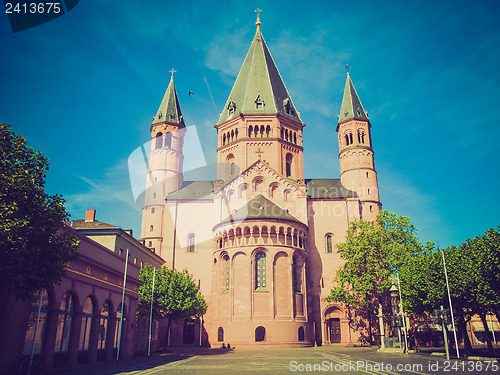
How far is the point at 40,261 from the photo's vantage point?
1678 centimetres

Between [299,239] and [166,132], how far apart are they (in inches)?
1115

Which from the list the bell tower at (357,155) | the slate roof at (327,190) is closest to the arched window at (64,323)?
the slate roof at (327,190)

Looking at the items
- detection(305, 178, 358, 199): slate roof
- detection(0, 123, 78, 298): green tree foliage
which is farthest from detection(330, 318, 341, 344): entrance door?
detection(0, 123, 78, 298): green tree foliage

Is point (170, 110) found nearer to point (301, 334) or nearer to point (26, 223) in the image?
point (301, 334)

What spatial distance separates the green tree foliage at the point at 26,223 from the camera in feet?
49.3

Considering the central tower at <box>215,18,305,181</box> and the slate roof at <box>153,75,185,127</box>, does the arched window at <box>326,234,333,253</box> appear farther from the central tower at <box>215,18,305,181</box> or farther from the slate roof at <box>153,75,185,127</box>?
the slate roof at <box>153,75,185,127</box>

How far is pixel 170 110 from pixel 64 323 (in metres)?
47.4

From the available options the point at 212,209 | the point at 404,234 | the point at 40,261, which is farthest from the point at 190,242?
the point at 40,261

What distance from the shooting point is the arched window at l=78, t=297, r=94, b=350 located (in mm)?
23625

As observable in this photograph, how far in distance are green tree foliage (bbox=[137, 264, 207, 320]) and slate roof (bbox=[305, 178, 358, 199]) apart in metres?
24.9

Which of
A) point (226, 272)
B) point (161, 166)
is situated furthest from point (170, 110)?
point (226, 272)

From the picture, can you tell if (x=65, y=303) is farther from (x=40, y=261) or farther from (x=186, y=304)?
(x=186, y=304)

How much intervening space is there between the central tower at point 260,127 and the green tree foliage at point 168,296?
872 inches

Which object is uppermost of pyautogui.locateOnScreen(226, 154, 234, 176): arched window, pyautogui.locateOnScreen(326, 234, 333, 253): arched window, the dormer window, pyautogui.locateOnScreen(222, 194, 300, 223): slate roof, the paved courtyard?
the dormer window
